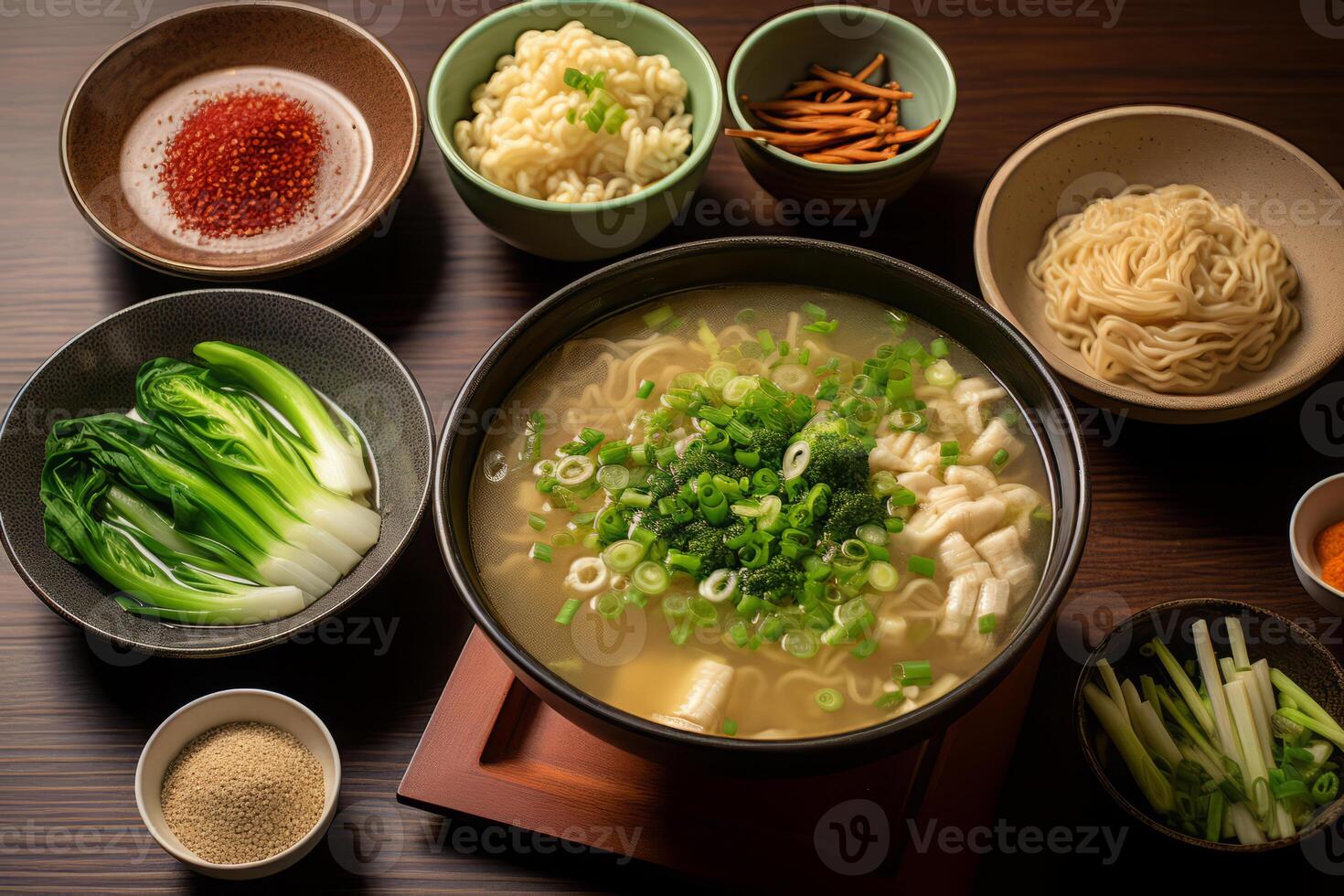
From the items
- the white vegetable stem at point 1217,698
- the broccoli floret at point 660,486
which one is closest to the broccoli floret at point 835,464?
the broccoli floret at point 660,486

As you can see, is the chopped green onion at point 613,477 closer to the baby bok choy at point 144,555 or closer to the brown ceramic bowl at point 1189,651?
the baby bok choy at point 144,555

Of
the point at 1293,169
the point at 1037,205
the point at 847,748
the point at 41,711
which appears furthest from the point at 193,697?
the point at 1293,169

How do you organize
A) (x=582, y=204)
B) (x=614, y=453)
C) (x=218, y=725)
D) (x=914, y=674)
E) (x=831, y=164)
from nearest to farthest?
(x=914, y=674)
(x=614, y=453)
(x=218, y=725)
(x=582, y=204)
(x=831, y=164)

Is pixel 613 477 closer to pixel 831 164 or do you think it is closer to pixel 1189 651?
pixel 831 164

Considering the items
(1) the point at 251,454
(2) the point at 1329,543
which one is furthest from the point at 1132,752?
(1) the point at 251,454

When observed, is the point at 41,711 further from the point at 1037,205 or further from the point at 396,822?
the point at 1037,205
